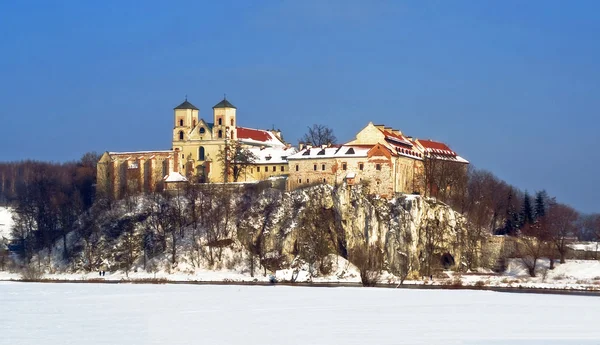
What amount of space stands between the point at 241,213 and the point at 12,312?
1640 inches

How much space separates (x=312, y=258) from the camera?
3137 inches

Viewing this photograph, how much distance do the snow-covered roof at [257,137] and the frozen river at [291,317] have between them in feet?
135

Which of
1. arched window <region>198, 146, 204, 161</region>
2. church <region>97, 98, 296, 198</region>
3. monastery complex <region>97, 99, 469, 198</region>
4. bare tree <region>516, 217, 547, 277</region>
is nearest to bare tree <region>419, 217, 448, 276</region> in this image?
monastery complex <region>97, 99, 469, 198</region>

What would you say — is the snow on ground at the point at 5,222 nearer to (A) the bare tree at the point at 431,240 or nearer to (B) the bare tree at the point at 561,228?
(A) the bare tree at the point at 431,240

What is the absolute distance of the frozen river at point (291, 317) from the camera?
120 feet

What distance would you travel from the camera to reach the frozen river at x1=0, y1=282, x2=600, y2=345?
36.6m

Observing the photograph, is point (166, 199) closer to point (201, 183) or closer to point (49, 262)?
point (201, 183)

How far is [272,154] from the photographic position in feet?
313

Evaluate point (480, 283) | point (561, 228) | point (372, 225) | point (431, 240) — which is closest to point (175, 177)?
point (372, 225)

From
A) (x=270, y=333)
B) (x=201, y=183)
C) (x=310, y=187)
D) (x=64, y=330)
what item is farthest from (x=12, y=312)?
(x=201, y=183)

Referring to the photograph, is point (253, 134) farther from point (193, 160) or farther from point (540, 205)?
point (540, 205)

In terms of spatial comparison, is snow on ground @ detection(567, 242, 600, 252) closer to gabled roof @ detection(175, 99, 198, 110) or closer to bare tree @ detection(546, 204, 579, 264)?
bare tree @ detection(546, 204, 579, 264)

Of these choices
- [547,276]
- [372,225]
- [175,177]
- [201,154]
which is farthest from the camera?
[201,154]

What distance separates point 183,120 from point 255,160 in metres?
8.59
